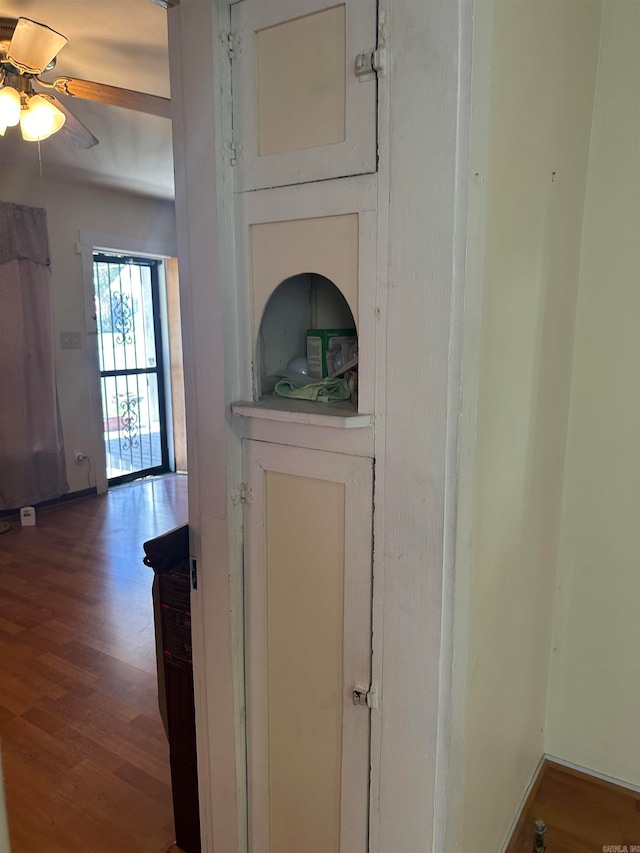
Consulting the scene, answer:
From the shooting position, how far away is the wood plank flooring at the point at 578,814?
5.35ft

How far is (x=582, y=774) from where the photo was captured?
1870mm

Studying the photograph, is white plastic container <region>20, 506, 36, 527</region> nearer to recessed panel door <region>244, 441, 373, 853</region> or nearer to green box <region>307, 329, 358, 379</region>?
recessed panel door <region>244, 441, 373, 853</region>

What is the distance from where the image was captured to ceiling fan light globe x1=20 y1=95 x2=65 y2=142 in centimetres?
230

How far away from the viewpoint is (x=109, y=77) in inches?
107

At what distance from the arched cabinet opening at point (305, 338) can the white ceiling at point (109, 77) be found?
4.78ft

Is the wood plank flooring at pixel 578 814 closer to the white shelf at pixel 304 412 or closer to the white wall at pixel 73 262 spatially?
the white shelf at pixel 304 412

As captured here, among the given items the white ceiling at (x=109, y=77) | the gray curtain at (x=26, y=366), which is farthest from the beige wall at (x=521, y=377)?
the gray curtain at (x=26, y=366)

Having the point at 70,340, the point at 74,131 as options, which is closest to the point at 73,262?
the point at 70,340

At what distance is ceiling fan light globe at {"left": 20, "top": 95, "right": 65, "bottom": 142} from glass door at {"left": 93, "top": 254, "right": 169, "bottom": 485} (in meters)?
2.65

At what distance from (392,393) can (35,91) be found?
221cm

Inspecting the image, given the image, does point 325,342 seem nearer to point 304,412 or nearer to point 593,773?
point 304,412

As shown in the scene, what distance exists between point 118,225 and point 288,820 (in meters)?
4.70

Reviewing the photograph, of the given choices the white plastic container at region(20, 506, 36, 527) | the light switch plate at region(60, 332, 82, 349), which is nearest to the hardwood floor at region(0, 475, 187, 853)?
the white plastic container at region(20, 506, 36, 527)

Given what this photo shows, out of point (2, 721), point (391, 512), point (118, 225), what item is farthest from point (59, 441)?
point (391, 512)
